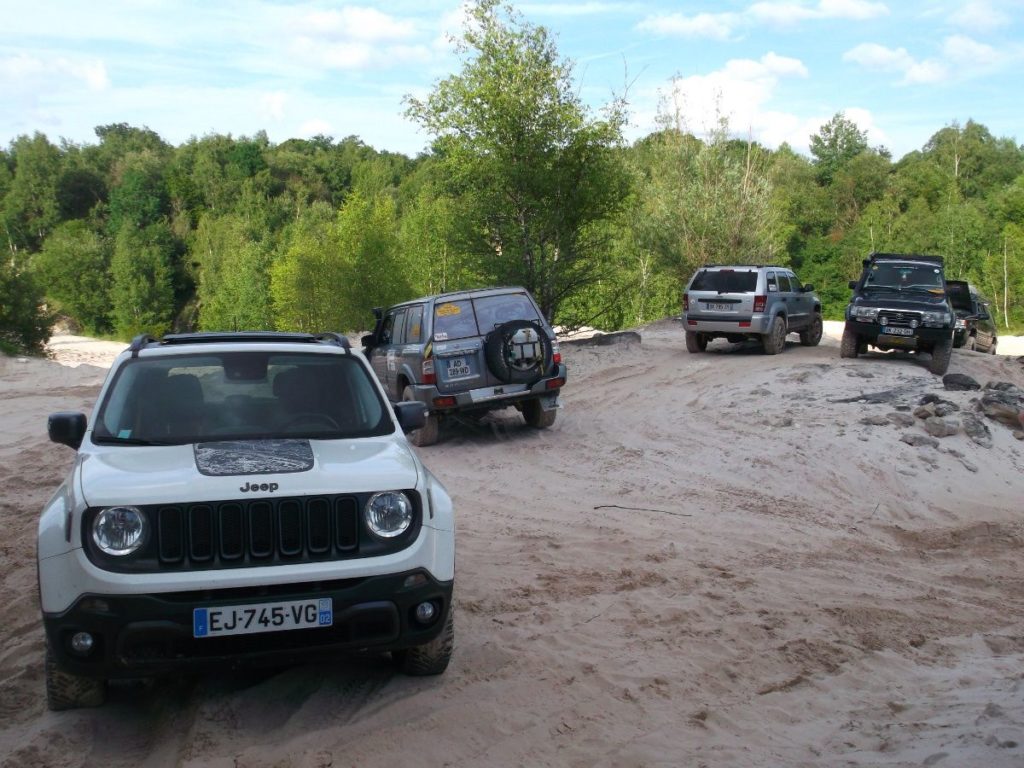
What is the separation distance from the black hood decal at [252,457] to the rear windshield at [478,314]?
8153 millimetres

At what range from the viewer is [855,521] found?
31.6ft

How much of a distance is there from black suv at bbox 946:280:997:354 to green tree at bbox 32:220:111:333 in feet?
300

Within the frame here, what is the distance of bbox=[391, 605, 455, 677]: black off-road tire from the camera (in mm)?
4977

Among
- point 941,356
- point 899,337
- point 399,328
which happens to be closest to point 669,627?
point 399,328

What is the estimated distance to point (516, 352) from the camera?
513 inches

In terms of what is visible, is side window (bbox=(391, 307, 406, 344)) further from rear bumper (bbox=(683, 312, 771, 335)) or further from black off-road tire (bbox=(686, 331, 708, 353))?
black off-road tire (bbox=(686, 331, 708, 353))

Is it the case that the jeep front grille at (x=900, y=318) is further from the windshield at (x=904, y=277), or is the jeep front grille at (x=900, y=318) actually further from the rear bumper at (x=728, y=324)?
the rear bumper at (x=728, y=324)

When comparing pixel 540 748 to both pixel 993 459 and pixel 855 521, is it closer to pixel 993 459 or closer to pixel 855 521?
pixel 855 521

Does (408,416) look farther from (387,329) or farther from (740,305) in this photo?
(740,305)

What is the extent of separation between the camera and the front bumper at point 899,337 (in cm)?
1777

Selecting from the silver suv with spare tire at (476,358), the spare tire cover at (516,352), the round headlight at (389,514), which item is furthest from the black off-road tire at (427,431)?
the round headlight at (389,514)

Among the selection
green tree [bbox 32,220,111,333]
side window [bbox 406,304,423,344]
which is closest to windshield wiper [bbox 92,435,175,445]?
side window [bbox 406,304,423,344]

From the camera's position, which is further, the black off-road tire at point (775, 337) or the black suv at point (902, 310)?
the black off-road tire at point (775, 337)

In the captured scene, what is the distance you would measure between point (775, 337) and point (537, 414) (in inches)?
350
